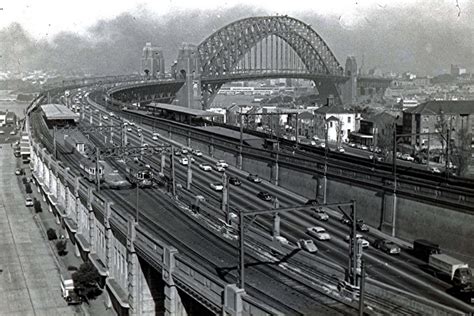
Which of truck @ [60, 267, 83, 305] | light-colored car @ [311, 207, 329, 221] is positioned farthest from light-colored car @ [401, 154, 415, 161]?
truck @ [60, 267, 83, 305]

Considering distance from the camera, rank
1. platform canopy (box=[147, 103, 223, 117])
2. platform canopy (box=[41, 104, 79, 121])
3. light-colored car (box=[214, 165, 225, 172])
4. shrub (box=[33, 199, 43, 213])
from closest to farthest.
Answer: light-colored car (box=[214, 165, 225, 172])
shrub (box=[33, 199, 43, 213])
platform canopy (box=[41, 104, 79, 121])
platform canopy (box=[147, 103, 223, 117])

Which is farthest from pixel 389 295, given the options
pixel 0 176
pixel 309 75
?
pixel 309 75

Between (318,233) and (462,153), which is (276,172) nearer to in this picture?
(462,153)

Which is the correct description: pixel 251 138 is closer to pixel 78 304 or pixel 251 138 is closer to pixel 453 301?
pixel 78 304

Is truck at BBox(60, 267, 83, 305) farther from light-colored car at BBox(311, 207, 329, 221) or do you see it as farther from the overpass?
the overpass

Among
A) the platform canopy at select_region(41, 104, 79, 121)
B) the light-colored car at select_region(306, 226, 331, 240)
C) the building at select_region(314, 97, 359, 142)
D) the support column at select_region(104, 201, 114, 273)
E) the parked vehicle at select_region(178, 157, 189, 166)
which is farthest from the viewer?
the building at select_region(314, 97, 359, 142)

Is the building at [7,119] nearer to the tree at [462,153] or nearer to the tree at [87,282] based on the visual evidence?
the tree at [462,153]
